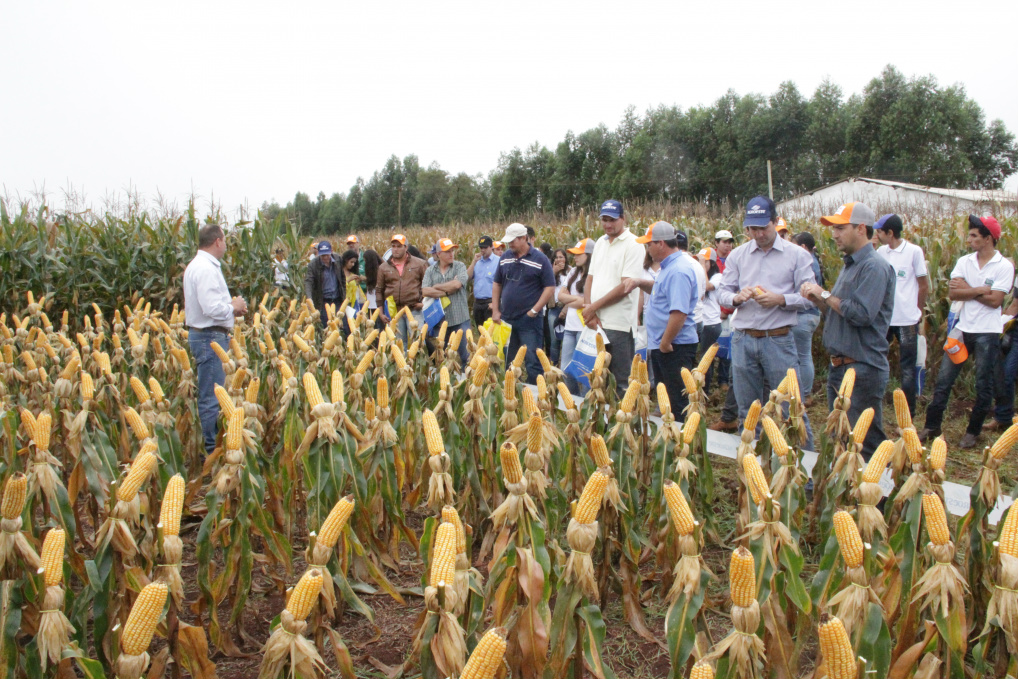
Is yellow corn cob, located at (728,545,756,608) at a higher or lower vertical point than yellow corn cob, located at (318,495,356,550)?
lower

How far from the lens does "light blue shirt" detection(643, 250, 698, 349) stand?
5.22 m

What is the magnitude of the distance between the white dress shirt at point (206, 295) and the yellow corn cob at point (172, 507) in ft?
13.2

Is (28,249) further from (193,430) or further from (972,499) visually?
(972,499)

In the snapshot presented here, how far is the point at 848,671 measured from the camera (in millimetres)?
1396

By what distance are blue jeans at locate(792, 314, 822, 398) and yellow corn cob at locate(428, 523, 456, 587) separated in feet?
13.5

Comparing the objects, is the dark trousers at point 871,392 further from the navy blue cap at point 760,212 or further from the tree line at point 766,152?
the tree line at point 766,152

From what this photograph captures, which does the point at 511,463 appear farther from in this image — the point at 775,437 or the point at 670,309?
the point at 670,309

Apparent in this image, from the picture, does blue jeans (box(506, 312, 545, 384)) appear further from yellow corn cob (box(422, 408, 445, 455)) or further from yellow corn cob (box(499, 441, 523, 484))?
yellow corn cob (box(499, 441, 523, 484))

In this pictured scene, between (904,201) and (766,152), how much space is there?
20.1 m

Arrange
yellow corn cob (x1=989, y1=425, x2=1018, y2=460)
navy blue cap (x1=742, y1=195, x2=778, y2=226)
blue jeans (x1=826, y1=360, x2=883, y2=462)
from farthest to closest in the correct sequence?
navy blue cap (x1=742, y1=195, x2=778, y2=226)
blue jeans (x1=826, y1=360, x2=883, y2=462)
yellow corn cob (x1=989, y1=425, x2=1018, y2=460)

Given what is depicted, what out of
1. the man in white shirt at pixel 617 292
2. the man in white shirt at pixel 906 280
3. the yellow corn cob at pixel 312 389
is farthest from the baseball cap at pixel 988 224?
the yellow corn cob at pixel 312 389

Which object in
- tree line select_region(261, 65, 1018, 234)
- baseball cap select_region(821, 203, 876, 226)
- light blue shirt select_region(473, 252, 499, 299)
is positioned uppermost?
tree line select_region(261, 65, 1018, 234)

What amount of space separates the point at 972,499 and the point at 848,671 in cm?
140

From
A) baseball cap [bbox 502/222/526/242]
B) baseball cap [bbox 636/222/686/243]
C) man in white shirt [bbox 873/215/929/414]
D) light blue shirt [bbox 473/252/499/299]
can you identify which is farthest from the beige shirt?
light blue shirt [bbox 473/252/499/299]
